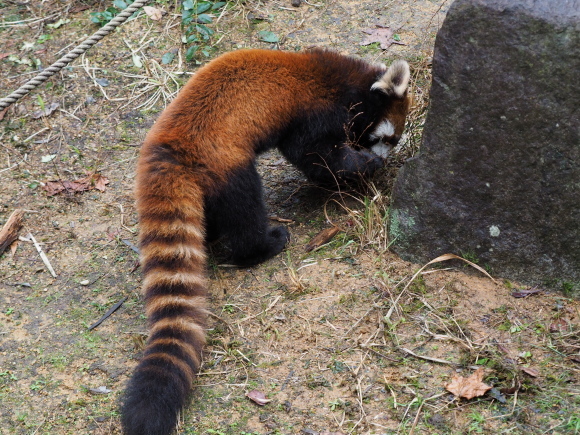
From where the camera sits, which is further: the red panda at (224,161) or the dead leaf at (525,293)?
the dead leaf at (525,293)

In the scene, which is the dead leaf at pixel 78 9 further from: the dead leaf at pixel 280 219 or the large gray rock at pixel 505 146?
the large gray rock at pixel 505 146

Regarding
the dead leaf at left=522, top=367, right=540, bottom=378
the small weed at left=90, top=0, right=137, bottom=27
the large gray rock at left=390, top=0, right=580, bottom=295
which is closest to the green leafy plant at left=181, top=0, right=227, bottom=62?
the small weed at left=90, top=0, right=137, bottom=27

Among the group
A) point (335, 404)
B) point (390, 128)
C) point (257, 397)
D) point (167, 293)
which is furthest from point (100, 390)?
point (390, 128)

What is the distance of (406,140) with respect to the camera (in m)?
5.55

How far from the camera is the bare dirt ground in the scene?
141 inches

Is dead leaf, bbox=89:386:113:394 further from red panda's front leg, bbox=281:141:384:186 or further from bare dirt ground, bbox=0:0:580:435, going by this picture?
red panda's front leg, bbox=281:141:384:186

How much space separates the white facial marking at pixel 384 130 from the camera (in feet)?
17.8

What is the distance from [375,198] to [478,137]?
3.84 ft

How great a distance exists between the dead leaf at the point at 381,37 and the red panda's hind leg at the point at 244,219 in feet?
8.71

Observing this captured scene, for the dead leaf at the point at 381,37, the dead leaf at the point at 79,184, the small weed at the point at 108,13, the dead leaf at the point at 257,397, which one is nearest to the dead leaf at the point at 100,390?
the dead leaf at the point at 257,397

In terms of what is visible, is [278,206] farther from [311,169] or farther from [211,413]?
[211,413]

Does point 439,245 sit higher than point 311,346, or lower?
higher

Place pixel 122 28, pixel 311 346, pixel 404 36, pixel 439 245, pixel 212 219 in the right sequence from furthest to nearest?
pixel 122 28 < pixel 404 36 < pixel 212 219 < pixel 439 245 < pixel 311 346

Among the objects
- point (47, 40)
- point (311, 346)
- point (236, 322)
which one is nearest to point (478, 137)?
point (311, 346)
